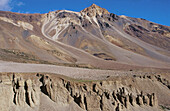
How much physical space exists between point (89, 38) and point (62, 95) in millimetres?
76074

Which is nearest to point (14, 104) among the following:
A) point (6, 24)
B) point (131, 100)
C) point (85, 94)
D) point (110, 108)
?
point (85, 94)

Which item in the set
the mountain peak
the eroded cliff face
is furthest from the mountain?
the mountain peak

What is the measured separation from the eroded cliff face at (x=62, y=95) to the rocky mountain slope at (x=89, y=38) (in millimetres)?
34383

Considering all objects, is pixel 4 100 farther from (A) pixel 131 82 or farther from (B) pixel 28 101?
(A) pixel 131 82

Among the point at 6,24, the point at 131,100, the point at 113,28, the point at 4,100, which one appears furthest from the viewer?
the point at 113,28

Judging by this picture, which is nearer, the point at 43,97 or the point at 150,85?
the point at 43,97

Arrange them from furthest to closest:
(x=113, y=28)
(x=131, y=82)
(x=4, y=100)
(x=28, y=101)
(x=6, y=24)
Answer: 1. (x=113, y=28)
2. (x=6, y=24)
3. (x=131, y=82)
4. (x=28, y=101)
5. (x=4, y=100)

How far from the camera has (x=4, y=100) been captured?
14844 mm

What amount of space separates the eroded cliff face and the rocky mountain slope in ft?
113

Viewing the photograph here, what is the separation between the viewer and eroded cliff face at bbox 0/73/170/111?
15.5 meters

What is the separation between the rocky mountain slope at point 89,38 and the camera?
208 feet

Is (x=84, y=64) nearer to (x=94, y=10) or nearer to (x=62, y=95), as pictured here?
(x=62, y=95)

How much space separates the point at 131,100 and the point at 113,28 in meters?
95.3

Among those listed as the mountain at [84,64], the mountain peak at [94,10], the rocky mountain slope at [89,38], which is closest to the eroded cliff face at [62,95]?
the mountain at [84,64]
